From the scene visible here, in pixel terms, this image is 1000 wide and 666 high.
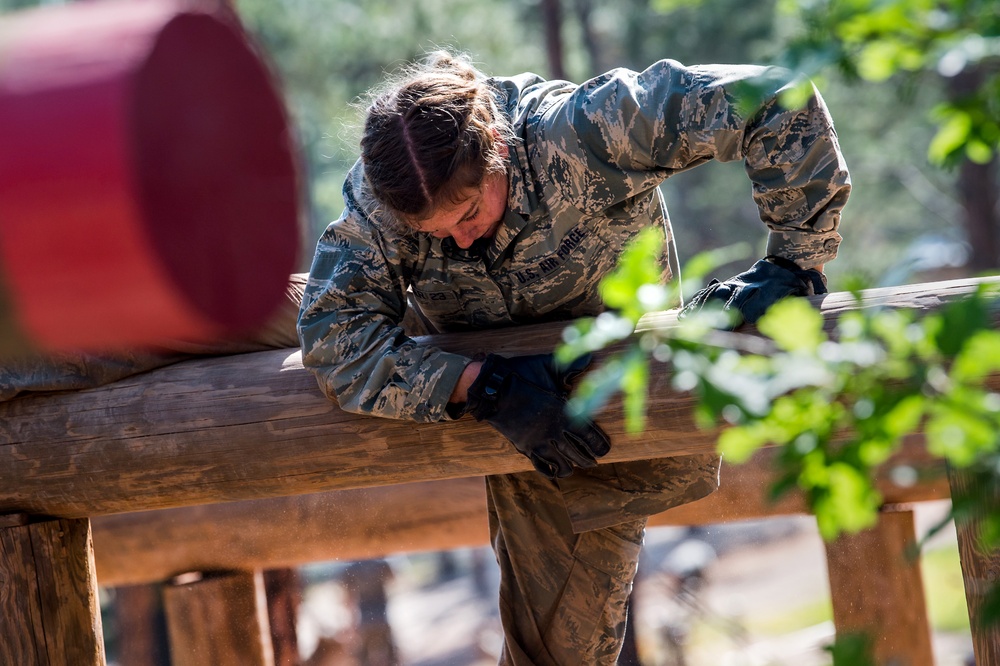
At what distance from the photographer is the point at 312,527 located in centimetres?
374

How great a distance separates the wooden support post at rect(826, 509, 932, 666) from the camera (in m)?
3.27

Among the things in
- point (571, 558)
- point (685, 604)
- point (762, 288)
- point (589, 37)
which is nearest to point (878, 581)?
point (571, 558)

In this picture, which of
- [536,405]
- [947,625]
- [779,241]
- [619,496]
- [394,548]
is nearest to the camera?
[536,405]

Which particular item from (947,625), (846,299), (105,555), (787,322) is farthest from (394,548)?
(947,625)

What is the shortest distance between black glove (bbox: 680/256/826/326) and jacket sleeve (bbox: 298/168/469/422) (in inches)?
21.0

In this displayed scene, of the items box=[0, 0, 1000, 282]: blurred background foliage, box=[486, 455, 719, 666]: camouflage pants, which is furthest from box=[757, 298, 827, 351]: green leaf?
box=[0, 0, 1000, 282]: blurred background foliage

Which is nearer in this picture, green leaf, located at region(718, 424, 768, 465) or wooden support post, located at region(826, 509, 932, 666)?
green leaf, located at region(718, 424, 768, 465)

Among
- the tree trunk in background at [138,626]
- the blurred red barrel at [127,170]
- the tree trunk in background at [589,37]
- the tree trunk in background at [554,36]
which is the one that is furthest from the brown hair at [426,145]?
the tree trunk in background at [589,37]

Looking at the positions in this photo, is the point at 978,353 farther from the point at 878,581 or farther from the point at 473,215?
the point at 878,581

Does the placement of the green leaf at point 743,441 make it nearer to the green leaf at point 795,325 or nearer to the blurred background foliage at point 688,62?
the green leaf at point 795,325

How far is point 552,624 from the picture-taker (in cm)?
262

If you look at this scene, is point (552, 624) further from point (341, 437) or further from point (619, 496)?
point (341, 437)

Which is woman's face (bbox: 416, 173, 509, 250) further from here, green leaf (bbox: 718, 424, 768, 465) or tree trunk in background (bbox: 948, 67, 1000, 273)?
tree trunk in background (bbox: 948, 67, 1000, 273)

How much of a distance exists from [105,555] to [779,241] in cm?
302
